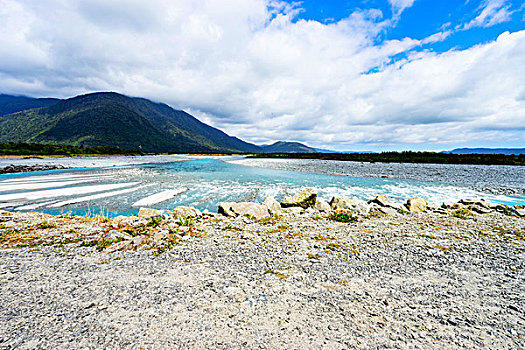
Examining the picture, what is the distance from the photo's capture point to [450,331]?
4410 mm

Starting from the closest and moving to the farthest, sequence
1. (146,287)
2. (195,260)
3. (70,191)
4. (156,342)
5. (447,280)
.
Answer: (156,342) → (146,287) → (447,280) → (195,260) → (70,191)

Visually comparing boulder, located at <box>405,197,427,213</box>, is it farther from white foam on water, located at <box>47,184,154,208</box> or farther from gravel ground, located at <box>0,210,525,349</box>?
white foam on water, located at <box>47,184,154,208</box>

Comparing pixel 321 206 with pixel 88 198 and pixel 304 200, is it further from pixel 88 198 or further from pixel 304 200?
pixel 88 198

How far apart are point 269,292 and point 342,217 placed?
27.9 ft

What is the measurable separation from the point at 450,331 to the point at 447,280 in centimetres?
255

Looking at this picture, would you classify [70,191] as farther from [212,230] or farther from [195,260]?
[195,260]

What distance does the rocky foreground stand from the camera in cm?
429

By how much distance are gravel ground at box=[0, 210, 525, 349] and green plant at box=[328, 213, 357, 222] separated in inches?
93.0

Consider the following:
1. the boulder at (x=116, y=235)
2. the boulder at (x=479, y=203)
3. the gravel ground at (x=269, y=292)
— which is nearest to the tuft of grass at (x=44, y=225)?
the gravel ground at (x=269, y=292)

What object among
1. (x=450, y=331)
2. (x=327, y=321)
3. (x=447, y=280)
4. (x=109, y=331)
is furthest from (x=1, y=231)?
(x=447, y=280)

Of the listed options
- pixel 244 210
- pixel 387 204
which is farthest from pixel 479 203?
pixel 244 210

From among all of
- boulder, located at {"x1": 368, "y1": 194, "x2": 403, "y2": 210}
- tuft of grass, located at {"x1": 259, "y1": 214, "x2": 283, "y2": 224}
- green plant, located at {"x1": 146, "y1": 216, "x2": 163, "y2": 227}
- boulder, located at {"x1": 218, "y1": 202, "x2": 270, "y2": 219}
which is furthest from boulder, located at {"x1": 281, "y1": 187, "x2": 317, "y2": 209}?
green plant, located at {"x1": 146, "y1": 216, "x2": 163, "y2": 227}

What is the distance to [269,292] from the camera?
5766 millimetres

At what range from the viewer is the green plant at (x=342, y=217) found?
12473 millimetres
